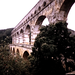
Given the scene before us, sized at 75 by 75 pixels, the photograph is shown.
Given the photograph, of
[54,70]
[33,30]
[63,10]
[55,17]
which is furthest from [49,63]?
[33,30]

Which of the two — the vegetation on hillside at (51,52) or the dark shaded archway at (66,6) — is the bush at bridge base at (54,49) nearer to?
the vegetation on hillside at (51,52)

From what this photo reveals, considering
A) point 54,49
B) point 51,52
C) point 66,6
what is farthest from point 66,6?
point 51,52

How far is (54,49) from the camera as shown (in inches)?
166

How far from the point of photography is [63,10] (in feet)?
21.4

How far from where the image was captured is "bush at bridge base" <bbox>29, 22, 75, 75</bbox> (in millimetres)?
4351

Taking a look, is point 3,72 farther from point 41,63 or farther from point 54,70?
point 54,70

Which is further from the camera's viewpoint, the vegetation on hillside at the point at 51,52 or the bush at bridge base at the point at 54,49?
the vegetation on hillside at the point at 51,52

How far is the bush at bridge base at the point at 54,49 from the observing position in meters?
4.35

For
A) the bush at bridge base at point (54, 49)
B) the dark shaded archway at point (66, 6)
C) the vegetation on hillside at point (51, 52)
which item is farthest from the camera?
the dark shaded archway at point (66, 6)

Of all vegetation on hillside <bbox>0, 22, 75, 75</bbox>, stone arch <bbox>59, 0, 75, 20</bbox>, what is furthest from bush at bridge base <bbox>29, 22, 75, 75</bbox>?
stone arch <bbox>59, 0, 75, 20</bbox>

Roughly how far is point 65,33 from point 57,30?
0.47 m


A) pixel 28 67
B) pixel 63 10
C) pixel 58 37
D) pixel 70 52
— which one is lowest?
pixel 28 67

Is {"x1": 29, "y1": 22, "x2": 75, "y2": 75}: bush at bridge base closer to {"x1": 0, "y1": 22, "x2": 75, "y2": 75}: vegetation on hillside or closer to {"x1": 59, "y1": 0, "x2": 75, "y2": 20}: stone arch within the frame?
{"x1": 0, "y1": 22, "x2": 75, "y2": 75}: vegetation on hillside

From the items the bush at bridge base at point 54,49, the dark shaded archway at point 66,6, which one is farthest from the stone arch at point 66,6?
the bush at bridge base at point 54,49
